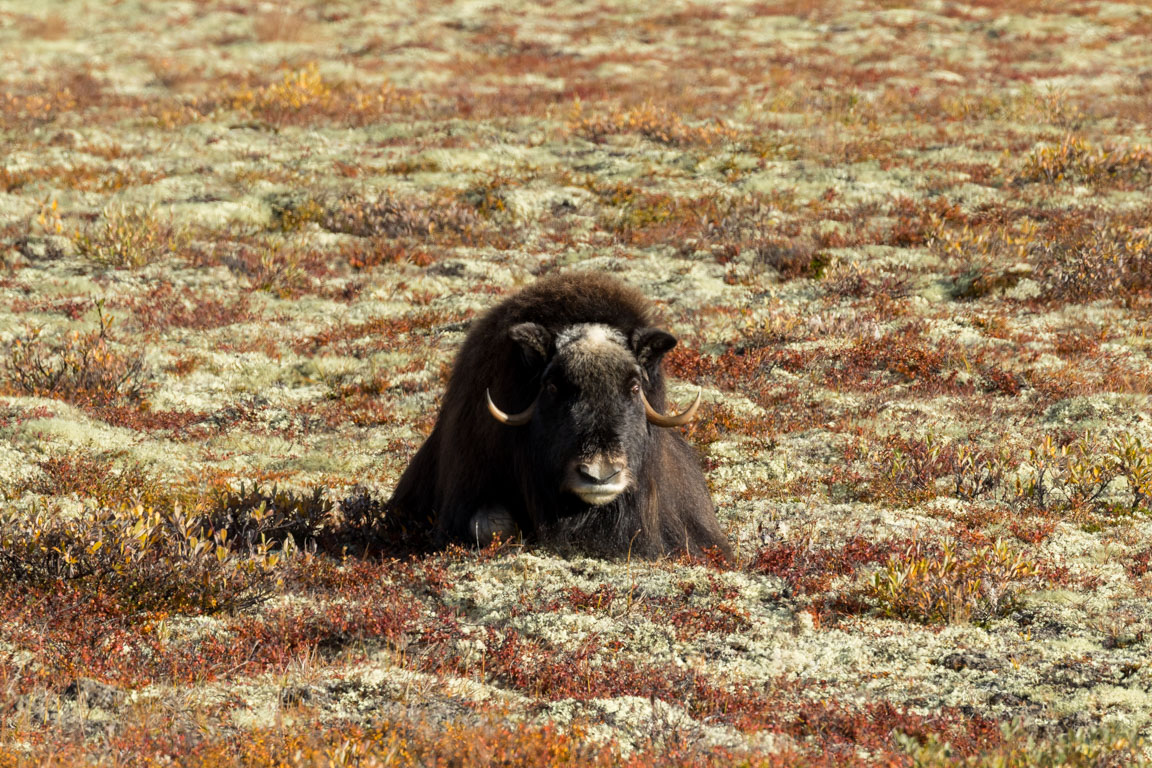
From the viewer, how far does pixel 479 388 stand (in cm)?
788

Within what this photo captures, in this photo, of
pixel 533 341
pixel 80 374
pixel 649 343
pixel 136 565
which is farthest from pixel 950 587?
pixel 80 374

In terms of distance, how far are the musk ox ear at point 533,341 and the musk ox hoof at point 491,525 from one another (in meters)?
1.16

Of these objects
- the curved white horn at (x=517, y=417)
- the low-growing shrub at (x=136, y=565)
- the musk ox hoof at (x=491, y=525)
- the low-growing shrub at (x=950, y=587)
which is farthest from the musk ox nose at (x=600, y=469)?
the low-growing shrub at (x=136, y=565)

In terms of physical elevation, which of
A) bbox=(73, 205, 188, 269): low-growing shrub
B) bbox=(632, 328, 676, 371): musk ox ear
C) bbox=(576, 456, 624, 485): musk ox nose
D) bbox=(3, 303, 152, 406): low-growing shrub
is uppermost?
bbox=(632, 328, 676, 371): musk ox ear

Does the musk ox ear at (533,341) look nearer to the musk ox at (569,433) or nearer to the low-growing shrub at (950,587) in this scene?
the musk ox at (569,433)

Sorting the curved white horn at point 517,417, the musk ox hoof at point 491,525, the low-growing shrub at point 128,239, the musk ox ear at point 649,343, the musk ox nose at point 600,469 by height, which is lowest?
the musk ox hoof at point 491,525

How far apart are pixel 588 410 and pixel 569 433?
19 cm

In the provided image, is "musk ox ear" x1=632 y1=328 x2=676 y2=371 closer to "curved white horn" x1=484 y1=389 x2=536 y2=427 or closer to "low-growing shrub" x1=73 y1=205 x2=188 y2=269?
"curved white horn" x1=484 y1=389 x2=536 y2=427

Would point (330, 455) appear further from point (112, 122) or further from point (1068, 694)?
point (112, 122)

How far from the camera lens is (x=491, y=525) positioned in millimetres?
7590

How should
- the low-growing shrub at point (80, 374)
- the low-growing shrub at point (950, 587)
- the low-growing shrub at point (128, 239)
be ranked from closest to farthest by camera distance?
the low-growing shrub at point (950, 587)
the low-growing shrub at point (80, 374)
the low-growing shrub at point (128, 239)

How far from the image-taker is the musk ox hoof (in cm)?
754

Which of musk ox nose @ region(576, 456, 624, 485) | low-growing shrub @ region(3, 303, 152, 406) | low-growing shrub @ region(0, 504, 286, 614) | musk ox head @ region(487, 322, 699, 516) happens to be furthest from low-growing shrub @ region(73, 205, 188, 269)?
musk ox nose @ region(576, 456, 624, 485)

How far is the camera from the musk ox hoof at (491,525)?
7.54 m
